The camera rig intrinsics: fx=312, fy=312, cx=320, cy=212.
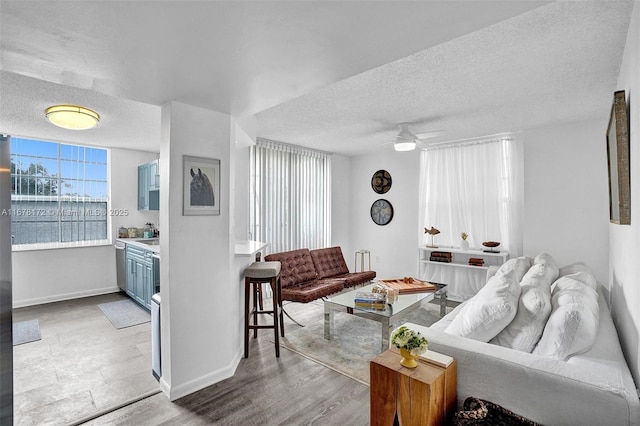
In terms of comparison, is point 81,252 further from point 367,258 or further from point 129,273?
point 367,258

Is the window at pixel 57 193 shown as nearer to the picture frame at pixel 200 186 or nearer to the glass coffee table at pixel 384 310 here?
the picture frame at pixel 200 186

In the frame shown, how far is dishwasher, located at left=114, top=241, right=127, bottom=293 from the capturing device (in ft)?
17.1

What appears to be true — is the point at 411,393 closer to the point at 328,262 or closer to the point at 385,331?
the point at 385,331

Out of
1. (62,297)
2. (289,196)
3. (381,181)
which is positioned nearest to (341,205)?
(381,181)

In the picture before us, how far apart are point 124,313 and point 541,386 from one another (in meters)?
4.82

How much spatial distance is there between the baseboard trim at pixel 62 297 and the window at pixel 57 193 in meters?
0.83

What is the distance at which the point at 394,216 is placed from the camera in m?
5.89

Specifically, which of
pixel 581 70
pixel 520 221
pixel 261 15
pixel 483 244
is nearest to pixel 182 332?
pixel 261 15

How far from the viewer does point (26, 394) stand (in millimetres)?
2471

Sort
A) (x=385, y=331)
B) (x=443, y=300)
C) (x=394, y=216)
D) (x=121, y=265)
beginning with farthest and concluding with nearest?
(x=394, y=216) → (x=121, y=265) → (x=443, y=300) → (x=385, y=331)

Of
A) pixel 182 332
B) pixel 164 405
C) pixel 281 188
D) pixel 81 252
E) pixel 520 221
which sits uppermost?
pixel 281 188

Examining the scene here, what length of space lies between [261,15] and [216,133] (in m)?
1.49

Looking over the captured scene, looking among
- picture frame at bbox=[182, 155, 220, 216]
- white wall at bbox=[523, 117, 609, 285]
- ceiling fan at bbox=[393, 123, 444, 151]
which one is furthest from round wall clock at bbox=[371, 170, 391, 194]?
picture frame at bbox=[182, 155, 220, 216]

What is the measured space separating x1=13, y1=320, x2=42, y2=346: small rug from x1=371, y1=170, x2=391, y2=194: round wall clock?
212 inches
